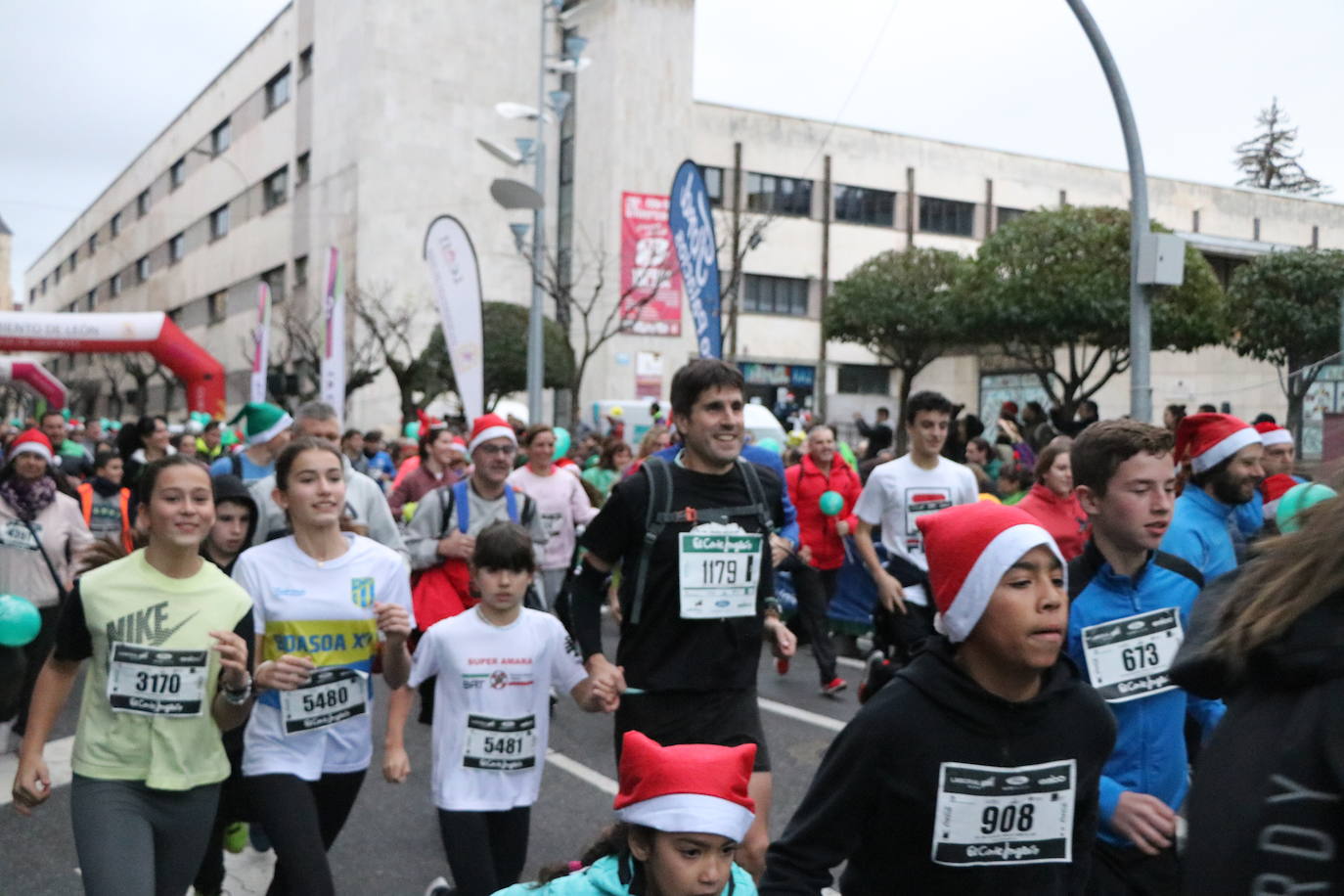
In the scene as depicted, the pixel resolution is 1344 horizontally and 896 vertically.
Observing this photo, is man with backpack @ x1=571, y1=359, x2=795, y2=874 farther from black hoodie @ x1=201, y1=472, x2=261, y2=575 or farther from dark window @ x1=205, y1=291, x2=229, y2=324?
dark window @ x1=205, y1=291, x2=229, y2=324

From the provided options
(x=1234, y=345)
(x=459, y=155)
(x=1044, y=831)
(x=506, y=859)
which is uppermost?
(x=459, y=155)

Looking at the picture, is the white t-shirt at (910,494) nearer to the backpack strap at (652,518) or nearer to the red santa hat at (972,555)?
the backpack strap at (652,518)

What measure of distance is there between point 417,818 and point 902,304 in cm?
3181

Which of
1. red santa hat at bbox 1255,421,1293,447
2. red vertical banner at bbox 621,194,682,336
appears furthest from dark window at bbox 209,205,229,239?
red santa hat at bbox 1255,421,1293,447

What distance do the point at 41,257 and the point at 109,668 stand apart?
405 ft

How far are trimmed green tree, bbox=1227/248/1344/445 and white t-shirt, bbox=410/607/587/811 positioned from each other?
13.3ft

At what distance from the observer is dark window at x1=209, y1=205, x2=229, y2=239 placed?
2184 inches

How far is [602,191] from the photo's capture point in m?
42.1

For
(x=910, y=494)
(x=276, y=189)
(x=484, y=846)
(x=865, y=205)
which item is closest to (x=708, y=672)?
(x=484, y=846)

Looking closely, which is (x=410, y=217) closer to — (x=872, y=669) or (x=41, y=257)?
(x=872, y=669)

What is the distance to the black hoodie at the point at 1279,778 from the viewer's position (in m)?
1.34

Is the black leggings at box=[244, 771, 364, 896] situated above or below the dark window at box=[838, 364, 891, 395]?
below

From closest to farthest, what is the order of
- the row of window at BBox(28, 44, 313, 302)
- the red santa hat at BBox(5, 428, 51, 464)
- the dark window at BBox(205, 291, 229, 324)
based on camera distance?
1. the red santa hat at BBox(5, 428, 51, 464)
2. the row of window at BBox(28, 44, 313, 302)
3. the dark window at BBox(205, 291, 229, 324)

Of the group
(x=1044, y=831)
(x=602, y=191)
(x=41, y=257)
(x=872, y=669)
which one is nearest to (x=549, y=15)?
(x=872, y=669)
